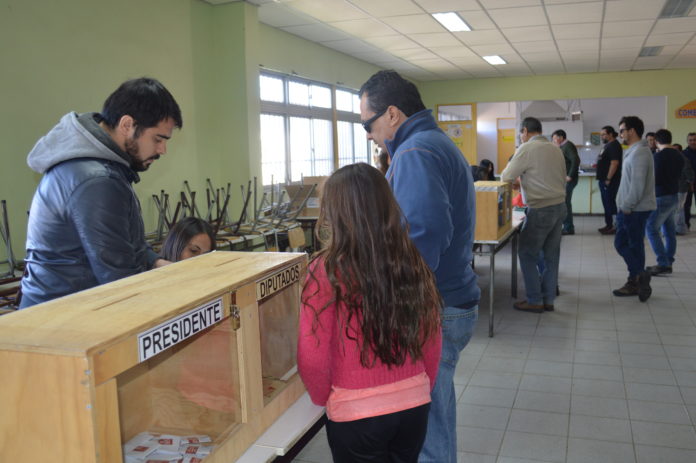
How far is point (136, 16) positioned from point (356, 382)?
4.33m

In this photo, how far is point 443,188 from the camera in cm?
177

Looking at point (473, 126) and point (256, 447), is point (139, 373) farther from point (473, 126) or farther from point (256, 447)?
point (473, 126)

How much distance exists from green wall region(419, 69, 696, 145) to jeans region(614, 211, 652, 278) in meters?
6.91

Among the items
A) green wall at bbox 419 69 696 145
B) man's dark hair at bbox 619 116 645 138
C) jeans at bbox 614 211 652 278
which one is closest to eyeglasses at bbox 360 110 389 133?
jeans at bbox 614 211 652 278

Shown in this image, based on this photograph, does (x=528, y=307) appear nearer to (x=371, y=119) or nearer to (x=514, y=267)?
(x=514, y=267)

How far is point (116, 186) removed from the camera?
151 centimetres

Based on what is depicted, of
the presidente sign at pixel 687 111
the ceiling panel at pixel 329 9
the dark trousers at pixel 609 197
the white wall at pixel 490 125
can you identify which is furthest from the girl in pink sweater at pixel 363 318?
the white wall at pixel 490 125

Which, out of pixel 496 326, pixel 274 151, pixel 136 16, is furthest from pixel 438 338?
pixel 274 151

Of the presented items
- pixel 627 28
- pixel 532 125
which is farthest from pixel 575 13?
pixel 532 125

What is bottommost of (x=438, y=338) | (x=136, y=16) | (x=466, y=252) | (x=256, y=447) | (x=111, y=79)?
(x=256, y=447)

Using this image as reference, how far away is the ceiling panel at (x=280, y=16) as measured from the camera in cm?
600

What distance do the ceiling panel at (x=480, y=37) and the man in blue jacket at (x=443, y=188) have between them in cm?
593

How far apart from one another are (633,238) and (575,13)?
2650 mm

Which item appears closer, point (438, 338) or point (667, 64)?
point (438, 338)
